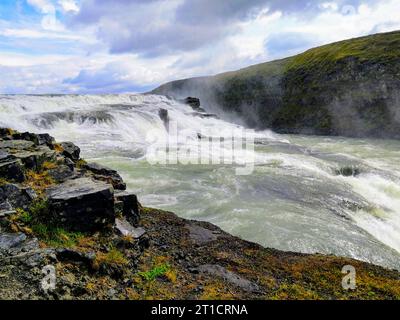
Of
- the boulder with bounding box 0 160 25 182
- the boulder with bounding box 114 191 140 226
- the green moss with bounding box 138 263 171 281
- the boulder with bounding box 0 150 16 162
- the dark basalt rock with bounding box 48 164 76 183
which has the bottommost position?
the green moss with bounding box 138 263 171 281

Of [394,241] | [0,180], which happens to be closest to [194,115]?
[394,241]

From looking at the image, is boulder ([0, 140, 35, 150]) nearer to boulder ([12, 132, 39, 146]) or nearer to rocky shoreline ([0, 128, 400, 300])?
rocky shoreline ([0, 128, 400, 300])

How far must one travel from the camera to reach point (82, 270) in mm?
9359

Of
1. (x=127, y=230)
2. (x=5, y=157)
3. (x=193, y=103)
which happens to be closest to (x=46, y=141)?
(x=5, y=157)

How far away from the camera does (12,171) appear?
1256 centimetres

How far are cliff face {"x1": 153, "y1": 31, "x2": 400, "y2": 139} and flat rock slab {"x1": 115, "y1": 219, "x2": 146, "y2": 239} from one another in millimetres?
55655

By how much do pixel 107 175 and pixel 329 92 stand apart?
65.2 metres

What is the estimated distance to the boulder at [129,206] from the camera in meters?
13.8

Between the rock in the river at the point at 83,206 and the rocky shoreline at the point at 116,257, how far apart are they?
1.1 inches

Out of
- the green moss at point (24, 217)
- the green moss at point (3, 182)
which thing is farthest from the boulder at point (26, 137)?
the green moss at point (24, 217)

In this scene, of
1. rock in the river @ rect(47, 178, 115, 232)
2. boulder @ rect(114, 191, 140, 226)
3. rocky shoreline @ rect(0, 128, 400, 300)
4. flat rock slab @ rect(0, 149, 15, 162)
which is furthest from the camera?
boulder @ rect(114, 191, 140, 226)

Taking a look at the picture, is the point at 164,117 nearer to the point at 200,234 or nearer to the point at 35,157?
the point at 35,157

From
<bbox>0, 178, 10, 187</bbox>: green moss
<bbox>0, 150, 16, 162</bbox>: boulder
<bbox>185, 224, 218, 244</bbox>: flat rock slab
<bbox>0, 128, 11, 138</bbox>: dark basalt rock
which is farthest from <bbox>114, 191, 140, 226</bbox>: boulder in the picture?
<bbox>0, 128, 11, 138</bbox>: dark basalt rock

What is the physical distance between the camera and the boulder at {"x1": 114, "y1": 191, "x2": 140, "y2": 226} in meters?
13.8
